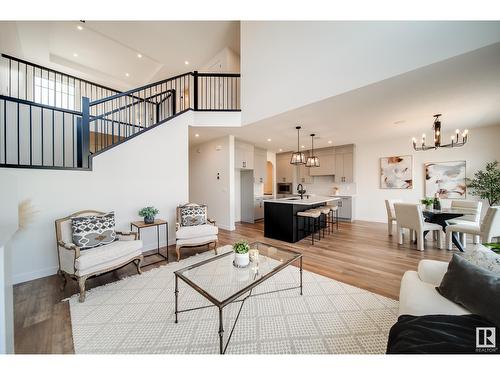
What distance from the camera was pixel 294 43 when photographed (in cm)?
338

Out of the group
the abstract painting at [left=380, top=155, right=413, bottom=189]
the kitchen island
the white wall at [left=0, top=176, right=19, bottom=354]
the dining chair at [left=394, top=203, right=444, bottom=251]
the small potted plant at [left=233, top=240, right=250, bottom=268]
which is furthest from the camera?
the abstract painting at [left=380, top=155, right=413, bottom=189]

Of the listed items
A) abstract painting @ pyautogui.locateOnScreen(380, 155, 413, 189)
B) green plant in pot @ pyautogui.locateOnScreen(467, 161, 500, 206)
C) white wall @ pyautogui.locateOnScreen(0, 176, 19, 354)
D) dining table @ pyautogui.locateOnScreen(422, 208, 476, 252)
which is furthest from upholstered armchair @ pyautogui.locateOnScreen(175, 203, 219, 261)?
green plant in pot @ pyautogui.locateOnScreen(467, 161, 500, 206)

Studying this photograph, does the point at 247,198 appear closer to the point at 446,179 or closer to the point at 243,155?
the point at 243,155

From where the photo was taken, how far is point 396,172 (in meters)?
5.94

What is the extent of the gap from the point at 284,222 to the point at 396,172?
14.1 ft

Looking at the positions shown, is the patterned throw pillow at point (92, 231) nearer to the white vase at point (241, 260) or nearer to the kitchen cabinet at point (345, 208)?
the white vase at point (241, 260)

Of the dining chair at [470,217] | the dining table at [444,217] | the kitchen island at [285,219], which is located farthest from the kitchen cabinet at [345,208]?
the dining table at [444,217]

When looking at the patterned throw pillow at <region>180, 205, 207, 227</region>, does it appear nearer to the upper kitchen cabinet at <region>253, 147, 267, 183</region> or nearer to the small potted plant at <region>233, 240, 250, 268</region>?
the small potted plant at <region>233, 240, 250, 268</region>

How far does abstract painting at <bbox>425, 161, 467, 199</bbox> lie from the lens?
4984 millimetres

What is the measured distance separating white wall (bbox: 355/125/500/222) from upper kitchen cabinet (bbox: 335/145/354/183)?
9.8 inches

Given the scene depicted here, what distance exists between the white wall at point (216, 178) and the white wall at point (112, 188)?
1.36m

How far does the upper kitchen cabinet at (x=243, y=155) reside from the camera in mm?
5799

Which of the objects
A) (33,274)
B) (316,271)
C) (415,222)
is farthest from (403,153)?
(33,274)
